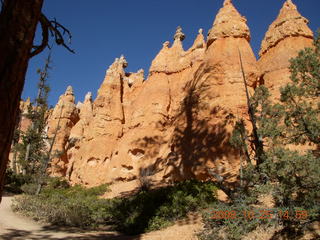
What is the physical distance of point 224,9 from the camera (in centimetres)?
2177

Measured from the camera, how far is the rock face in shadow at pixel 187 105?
17.1m

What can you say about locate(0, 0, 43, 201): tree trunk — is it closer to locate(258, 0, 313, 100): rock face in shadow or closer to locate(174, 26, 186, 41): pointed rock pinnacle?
locate(258, 0, 313, 100): rock face in shadow

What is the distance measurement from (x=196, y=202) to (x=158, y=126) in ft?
44.4

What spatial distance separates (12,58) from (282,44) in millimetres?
20730

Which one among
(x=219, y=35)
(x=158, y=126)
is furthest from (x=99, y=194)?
(x=219, y=35)

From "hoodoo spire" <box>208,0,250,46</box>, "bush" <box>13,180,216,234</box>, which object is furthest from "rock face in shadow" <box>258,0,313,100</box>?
"bush" <box>13,180,216,234</box>

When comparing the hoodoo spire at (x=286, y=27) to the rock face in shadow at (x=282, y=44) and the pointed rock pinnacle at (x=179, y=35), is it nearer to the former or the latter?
the rock face in shadow at (x=282, y=44)

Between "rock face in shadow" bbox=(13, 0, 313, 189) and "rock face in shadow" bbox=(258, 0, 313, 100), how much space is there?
0.22ft

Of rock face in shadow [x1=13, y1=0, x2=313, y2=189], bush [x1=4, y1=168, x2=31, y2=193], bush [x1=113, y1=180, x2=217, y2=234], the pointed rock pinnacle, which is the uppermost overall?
the pointed rock pinnacle

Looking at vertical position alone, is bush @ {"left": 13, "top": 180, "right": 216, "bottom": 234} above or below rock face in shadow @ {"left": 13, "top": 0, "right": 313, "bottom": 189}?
below

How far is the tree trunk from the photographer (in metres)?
2.14

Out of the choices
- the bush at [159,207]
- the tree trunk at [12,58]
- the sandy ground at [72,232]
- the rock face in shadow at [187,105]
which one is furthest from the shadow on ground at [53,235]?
the tree trunk at [12,58]

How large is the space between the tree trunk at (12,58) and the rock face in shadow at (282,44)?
17502mm

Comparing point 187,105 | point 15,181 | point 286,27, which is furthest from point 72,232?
point 286,27
